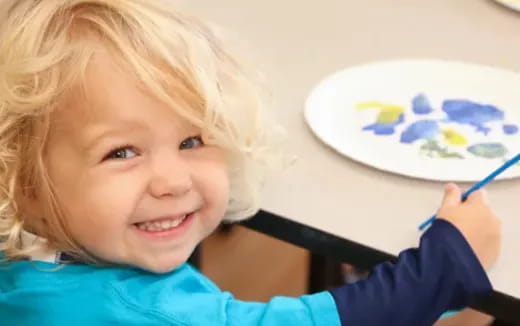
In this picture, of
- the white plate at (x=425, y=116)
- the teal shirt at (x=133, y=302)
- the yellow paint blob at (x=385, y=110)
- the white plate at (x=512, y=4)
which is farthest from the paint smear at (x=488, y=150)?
the white plate at (x=512, y=4)

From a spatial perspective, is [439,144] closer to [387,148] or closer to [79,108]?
[387,148]

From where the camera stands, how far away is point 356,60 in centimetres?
108

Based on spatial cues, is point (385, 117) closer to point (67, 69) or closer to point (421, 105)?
point (421, 105)

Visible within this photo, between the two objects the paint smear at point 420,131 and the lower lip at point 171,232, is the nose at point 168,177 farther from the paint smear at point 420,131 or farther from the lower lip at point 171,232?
the paint smear at point 420,131

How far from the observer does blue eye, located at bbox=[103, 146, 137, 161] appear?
715 mm

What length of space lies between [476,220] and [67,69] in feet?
1.32

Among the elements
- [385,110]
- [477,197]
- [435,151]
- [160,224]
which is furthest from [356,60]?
[160,224]

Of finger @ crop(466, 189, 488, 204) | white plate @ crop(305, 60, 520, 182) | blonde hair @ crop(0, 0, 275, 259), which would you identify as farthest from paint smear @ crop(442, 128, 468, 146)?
blonde hair @ crop(0, 0, 275, 259)

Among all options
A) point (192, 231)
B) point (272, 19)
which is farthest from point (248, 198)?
point (272, 19)

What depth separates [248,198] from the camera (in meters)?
0.84

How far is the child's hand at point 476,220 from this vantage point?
2.42ft

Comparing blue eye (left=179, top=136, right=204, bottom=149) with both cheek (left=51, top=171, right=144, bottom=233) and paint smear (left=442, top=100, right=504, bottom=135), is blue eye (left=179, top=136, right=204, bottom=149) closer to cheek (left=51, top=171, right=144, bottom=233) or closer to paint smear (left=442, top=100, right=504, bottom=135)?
cheek (left=51, top=171, right=144, bottom=233)

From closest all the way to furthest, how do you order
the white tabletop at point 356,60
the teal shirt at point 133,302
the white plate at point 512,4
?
the teal shirt at point 133,302
the white tabletop at point 356,60
the white plate at point 512,4

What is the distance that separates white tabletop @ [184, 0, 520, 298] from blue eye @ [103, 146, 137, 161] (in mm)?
175
